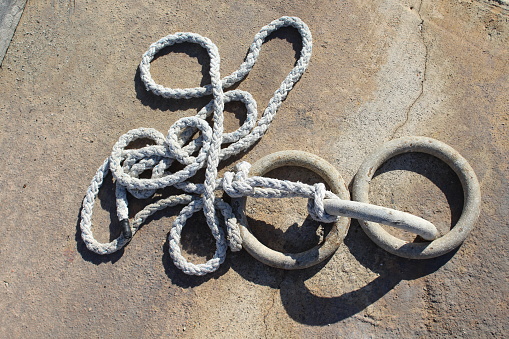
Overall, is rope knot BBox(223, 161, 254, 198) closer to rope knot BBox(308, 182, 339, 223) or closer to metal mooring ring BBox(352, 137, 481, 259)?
rope knot BBox(308, 182, 339, 223)

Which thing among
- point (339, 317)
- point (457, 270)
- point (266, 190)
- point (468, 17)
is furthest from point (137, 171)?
point (468, 17)

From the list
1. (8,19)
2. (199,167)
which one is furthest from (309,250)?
(8,19)

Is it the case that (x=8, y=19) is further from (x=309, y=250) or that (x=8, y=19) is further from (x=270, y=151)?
(x=309, y=250)

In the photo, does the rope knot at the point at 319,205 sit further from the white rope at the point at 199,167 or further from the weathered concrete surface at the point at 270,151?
the weathered concrete surface at the point at 270,151

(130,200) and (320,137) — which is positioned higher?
(320,137)

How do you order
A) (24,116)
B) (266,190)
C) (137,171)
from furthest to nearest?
(24,116), (137,171), (266,190)

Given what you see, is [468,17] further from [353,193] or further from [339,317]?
[339,317]
